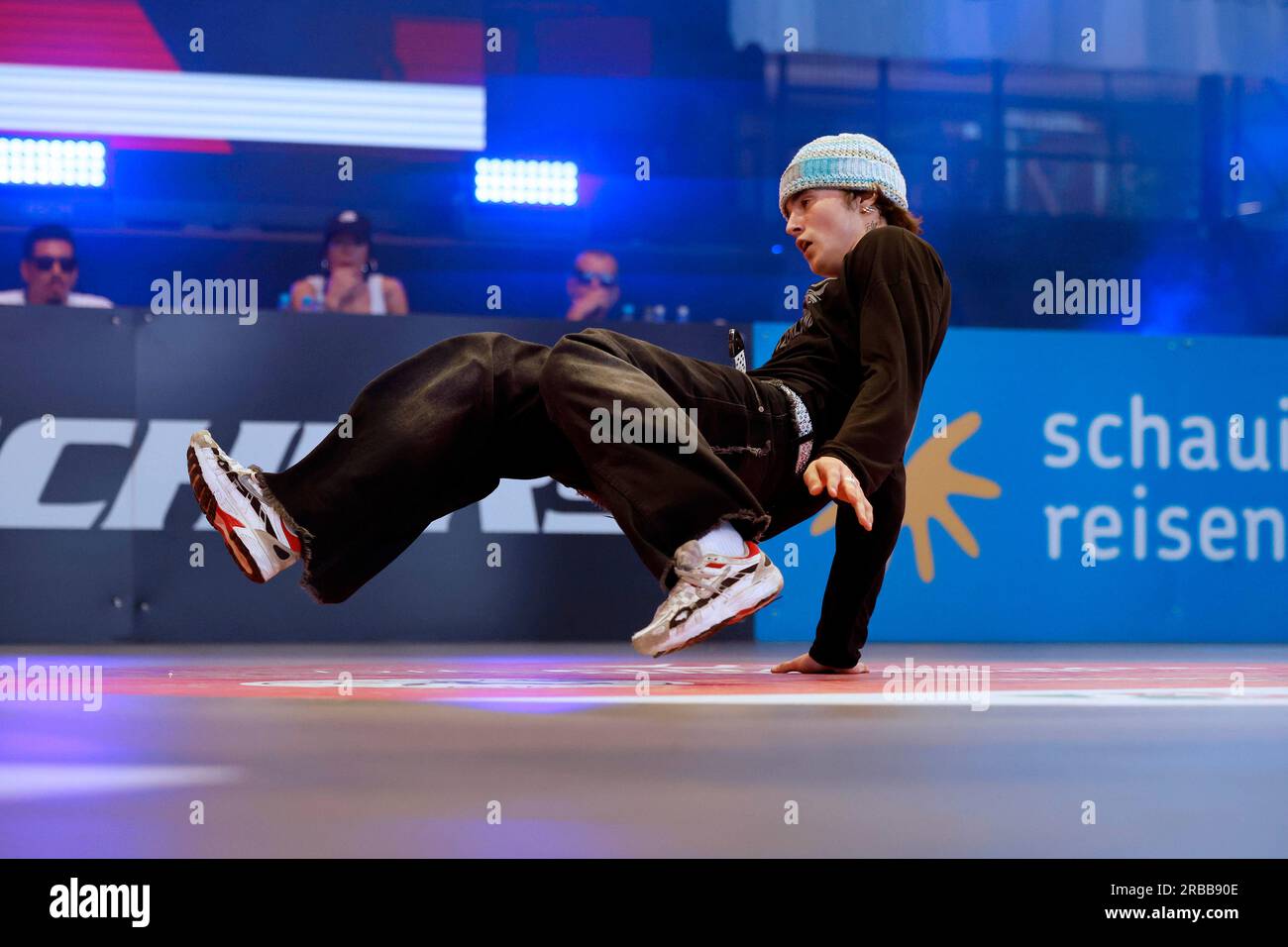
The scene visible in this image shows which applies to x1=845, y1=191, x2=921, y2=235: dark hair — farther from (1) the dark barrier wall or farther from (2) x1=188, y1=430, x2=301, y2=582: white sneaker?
(1) the dark barrier wall

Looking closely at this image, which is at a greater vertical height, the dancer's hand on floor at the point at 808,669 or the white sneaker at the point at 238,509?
the white sneaker at the point at 238,509

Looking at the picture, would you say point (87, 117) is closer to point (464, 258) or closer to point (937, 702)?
point (464, 258)

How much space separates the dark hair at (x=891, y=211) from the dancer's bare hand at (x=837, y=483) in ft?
2.56

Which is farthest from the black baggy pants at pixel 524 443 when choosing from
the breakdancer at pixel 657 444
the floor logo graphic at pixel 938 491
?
the floor logo graphic at pixel 938 491

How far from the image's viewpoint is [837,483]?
204 centimetres

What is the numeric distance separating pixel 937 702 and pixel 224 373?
260 cm

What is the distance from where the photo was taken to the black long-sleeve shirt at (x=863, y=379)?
7.23ft

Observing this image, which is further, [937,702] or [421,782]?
[937,702]

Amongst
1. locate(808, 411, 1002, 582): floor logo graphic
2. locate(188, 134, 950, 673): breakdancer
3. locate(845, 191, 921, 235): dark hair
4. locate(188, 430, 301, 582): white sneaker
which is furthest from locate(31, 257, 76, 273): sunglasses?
locate(845, 191, 921, 235): dark hair

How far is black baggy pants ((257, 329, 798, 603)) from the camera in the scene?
2.06 metres

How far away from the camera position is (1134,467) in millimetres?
4512

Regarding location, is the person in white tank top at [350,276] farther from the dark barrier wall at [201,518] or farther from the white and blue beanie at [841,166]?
the white and blue beanie at [841,166]
